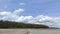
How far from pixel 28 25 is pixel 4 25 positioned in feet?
8.65
